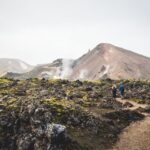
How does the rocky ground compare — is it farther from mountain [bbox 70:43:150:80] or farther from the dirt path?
mountain [bbox 70:43:150:80]

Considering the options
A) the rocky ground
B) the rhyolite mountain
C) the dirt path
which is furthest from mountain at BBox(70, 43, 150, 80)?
the dirt path

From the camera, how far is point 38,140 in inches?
1612

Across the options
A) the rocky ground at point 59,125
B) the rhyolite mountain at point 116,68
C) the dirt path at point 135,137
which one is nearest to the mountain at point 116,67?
the rhyolite mountain at point 116,68

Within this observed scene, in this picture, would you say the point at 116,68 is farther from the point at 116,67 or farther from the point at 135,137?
the point at 135,137

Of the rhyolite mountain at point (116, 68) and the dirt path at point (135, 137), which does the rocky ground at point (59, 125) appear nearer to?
the dirt path at point (135, 137)

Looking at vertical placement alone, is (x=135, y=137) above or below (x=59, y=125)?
below

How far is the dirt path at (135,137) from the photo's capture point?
40.6 meters

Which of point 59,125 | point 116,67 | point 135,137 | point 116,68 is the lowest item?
point 135,137

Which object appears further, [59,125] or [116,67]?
[116,67]

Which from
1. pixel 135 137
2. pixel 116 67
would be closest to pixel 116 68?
pixel 116 67

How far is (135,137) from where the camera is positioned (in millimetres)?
42906

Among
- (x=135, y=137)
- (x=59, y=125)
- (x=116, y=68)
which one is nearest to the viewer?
(x=59, y=125)

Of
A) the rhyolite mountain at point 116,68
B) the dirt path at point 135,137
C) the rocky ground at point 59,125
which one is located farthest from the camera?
the rhyolite mountain at point 116,68

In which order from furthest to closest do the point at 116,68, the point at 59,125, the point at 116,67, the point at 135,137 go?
the point at 116,67, the point at 116,68, the point at 135,137, the point at 59,125
